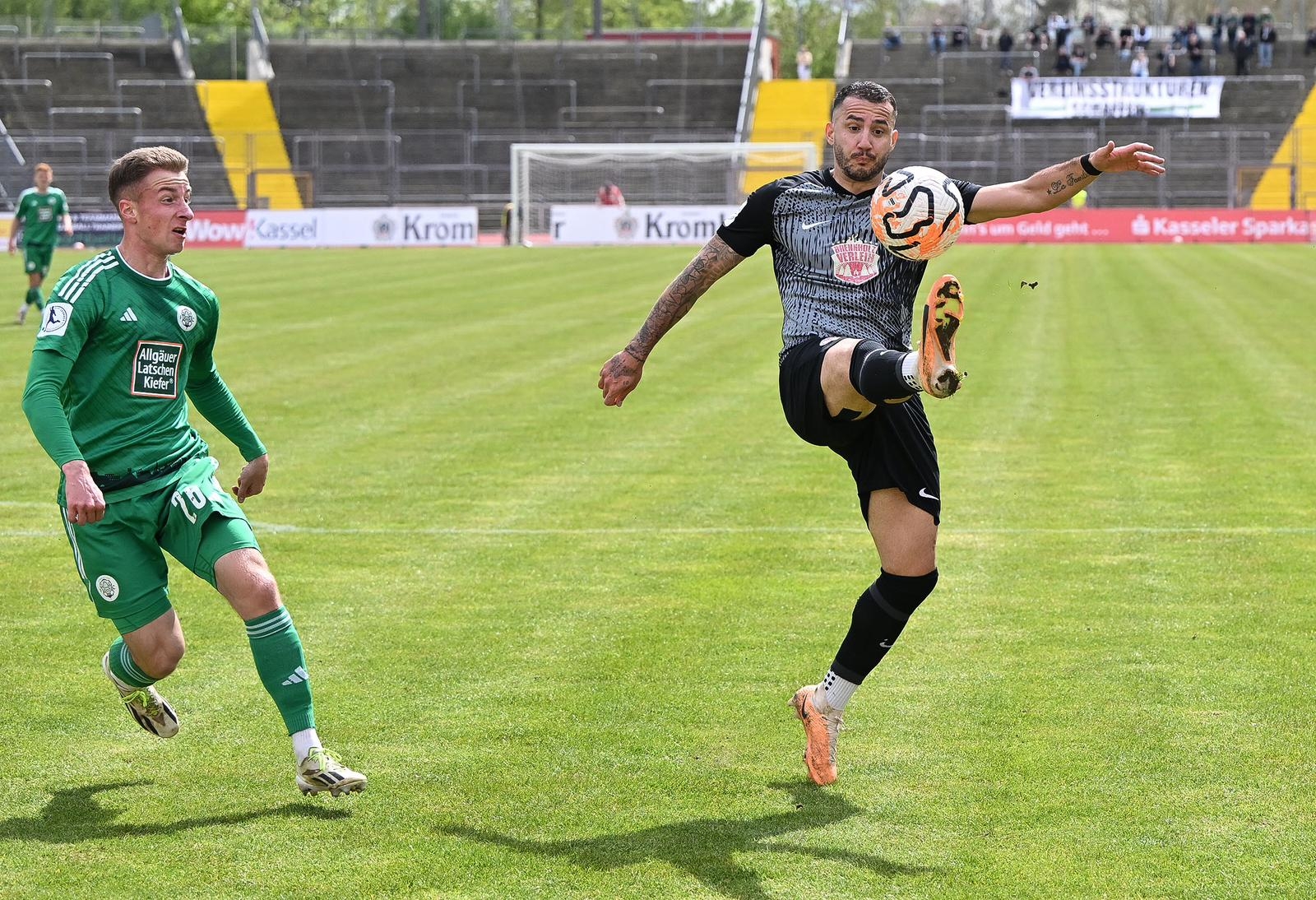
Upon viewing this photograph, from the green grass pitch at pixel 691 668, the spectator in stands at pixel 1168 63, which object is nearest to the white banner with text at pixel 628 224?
the spectator in stands at pixel 1168 63

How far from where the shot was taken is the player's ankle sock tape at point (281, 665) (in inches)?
221

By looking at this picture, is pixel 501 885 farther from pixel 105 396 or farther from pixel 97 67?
pixel 97 67

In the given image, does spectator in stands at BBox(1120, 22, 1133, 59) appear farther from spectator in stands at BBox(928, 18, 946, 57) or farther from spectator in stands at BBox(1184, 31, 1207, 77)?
spectator in stands at BBox(928, 18, 946, 57)

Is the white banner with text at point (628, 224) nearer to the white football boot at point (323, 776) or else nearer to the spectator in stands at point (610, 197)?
the spectator in stands at point (610, 197)

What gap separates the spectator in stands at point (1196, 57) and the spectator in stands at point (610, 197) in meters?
23.7

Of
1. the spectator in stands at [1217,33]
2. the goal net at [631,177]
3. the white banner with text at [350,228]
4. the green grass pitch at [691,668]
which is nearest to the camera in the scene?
the green grass pitch at [691,668]

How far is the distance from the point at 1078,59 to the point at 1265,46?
7.25m

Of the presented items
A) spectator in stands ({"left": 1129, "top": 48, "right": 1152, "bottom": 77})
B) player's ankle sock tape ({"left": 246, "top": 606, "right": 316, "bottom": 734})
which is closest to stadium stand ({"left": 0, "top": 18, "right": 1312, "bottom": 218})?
spectator in stands ({"left": 1129, "top": 48, "right": 1152, "bottom": 77})

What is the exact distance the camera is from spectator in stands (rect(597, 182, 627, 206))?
171 feet

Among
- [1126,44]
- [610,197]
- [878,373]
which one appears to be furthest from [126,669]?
[1126,44]

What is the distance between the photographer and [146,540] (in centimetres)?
572

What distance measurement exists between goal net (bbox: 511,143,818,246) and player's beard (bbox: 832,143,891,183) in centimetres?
4516

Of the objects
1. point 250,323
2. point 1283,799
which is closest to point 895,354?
point 1283,799

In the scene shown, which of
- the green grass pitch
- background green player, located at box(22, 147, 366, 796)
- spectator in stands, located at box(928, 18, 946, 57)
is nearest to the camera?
the green grass pitch
